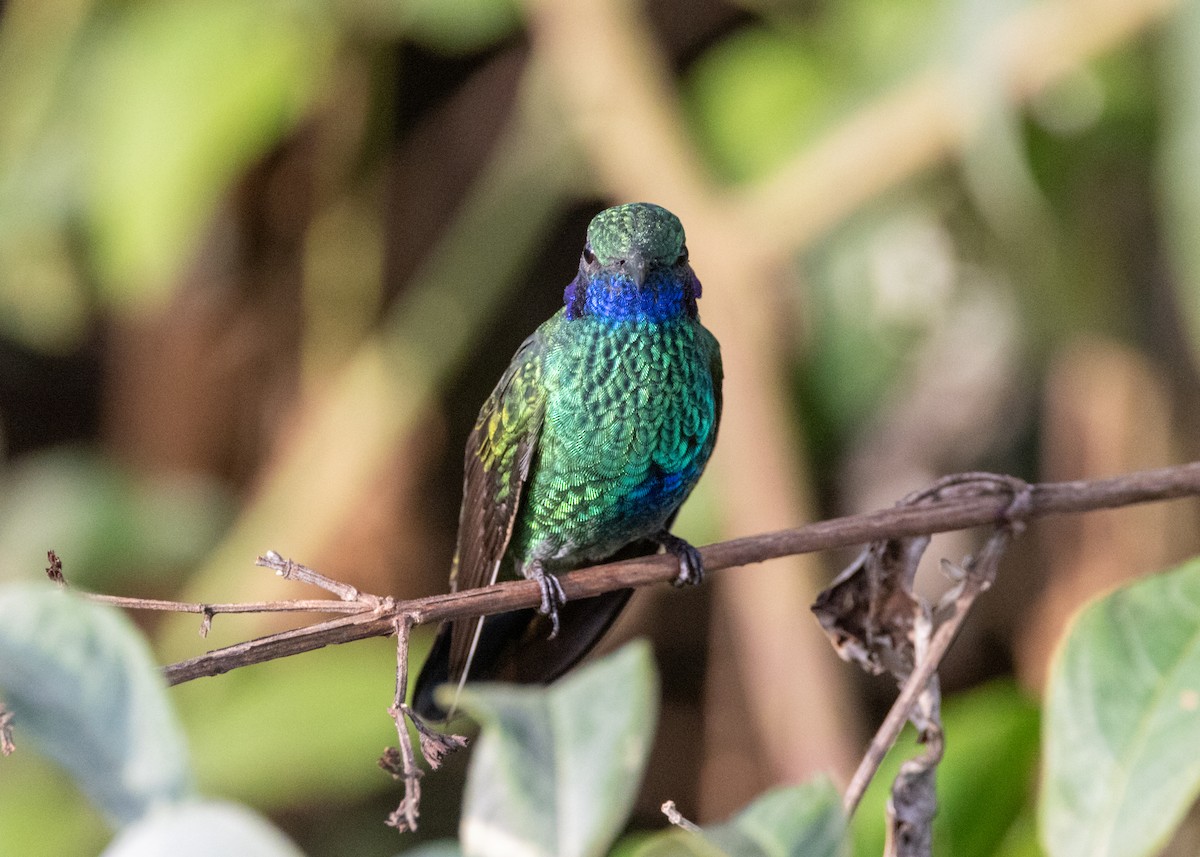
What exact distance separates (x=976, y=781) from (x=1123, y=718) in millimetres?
706

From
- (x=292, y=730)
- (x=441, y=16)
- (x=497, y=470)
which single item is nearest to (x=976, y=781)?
(x=497, y=470)

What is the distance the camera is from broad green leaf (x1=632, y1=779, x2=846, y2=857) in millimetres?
810

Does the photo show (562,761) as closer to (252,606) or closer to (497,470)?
(252,606)

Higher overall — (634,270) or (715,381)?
(634,270)

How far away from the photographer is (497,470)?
6.54ft

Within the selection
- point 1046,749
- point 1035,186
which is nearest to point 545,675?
point 1046,749

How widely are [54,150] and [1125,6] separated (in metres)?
3.07

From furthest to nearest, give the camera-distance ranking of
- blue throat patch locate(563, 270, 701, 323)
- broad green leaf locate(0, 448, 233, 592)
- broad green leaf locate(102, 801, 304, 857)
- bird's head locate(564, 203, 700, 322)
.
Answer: broad green leaf locate(0, 448, 233, 592) → blue throat patch locate(563, 270, 701, 323) → bird's head locate(564, 203, 700, 322) → broad green leaf locate(102, 801, 304, 857)

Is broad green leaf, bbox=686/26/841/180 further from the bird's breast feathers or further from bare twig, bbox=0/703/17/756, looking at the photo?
bare twig, bbox=0/703/17/756

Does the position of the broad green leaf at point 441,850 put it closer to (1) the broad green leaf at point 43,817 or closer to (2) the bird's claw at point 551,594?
(2) the bird's claw at point 551,594

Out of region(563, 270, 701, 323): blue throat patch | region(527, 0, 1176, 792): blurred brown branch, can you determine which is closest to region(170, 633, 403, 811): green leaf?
region(527, 0, 1176, 792): blurred brown branch

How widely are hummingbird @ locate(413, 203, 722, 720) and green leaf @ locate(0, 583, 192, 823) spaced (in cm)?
88

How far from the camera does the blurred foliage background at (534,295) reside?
3.46 meters

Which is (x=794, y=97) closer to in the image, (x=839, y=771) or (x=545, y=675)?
(x=839, y=771)
